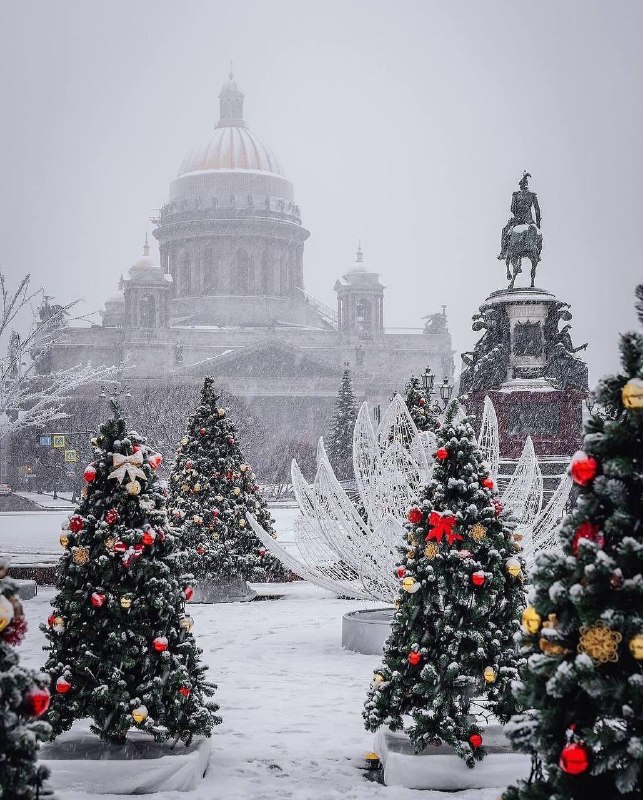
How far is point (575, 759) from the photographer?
4004 mm

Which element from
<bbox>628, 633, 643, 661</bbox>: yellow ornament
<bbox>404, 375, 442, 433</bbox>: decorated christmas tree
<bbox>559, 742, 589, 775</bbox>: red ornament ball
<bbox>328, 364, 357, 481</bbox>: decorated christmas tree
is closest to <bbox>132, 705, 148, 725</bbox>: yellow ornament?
<bbox>559, 742, 589, 775</bbox>: red ornament ball

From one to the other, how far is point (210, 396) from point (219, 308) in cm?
7325

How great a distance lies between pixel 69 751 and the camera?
6633 millimetres

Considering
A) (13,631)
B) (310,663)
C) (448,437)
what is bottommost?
(310,663)

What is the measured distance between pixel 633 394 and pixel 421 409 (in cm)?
1112

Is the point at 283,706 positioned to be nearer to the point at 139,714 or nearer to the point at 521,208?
the point at 139,714

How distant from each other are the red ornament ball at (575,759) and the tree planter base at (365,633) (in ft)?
22.5

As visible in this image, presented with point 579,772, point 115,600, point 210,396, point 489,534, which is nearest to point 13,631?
point 579,772

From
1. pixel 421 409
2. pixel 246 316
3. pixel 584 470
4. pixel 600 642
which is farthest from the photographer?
pixel 246 316

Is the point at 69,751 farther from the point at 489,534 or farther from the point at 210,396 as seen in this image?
the point at 210,396

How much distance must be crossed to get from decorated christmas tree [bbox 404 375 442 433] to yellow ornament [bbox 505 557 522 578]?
25.9 ft

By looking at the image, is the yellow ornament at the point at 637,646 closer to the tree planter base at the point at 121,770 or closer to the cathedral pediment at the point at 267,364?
the tree planter base at the point at 121,770

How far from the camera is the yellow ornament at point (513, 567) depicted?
271 inches

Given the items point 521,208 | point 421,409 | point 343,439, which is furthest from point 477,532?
point 343,439
